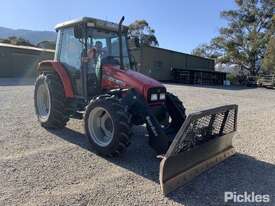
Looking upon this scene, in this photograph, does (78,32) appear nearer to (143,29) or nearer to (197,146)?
(197,146)

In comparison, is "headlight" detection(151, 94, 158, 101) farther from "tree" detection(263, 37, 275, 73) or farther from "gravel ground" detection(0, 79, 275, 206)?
"tree" detection(263, 37, 275, 73)

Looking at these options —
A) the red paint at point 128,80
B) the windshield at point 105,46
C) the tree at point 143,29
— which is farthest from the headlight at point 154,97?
the tree at point 143,29

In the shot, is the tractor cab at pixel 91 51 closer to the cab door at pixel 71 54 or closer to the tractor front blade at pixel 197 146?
the cab door at pixel 71 54

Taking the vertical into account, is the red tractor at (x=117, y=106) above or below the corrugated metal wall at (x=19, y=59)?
below

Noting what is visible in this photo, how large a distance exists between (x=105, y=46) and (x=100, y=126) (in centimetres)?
177

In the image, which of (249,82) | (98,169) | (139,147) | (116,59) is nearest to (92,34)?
(116,59)

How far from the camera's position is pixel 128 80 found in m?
5.28

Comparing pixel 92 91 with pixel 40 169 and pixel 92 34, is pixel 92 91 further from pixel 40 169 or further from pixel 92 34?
pixel 40 169

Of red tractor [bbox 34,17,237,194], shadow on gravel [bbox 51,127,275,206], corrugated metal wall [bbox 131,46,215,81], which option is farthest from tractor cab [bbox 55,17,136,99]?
corrugated metal wall [bbox 131,46,215,81]

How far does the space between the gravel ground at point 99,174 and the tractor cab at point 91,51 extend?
116 centimetres

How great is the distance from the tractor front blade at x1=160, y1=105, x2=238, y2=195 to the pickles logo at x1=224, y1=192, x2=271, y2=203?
1.91 ft

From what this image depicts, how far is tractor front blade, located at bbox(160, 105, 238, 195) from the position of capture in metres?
3.79

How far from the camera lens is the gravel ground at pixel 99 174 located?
3.60 metres

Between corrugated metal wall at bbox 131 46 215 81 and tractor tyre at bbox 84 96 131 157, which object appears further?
corrugated metal wall at bbox 131 46 215 81
